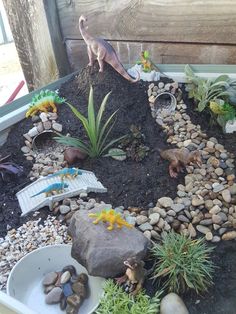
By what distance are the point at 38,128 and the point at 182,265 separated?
815mm

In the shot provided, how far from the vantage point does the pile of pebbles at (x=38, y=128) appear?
1359mm

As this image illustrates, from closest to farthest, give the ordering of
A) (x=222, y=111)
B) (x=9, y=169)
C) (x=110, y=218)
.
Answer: (x=110, y=218) → (x=9, y=169) → (x=222, y=111)

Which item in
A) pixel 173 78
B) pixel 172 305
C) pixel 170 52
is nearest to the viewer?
pixel 172 305

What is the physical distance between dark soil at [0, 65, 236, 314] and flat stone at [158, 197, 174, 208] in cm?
3

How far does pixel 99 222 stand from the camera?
908mm

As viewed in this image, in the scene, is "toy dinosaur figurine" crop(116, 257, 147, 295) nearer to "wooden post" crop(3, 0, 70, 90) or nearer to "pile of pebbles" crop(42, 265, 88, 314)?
"pile of pebbles" crop(42, 265, 88, 314)

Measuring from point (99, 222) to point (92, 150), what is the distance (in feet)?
1.46

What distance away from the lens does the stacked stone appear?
1.02 meters

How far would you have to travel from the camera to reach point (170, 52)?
1.67m

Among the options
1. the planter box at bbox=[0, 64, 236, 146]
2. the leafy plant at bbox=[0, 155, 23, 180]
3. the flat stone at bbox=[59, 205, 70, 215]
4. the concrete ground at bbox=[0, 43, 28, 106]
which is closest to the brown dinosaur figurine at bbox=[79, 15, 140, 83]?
the planter box at bbox=[0, 64, 236, 146]

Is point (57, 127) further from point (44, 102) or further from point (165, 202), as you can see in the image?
point (165, 202)

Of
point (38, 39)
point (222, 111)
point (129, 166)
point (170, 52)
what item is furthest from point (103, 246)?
point (38, 39)

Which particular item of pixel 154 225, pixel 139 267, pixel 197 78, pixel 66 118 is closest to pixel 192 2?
pixel 197 78

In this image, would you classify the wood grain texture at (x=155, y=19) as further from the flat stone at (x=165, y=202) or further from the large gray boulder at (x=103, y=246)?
the large gray boulder at (x=103, y=246)
